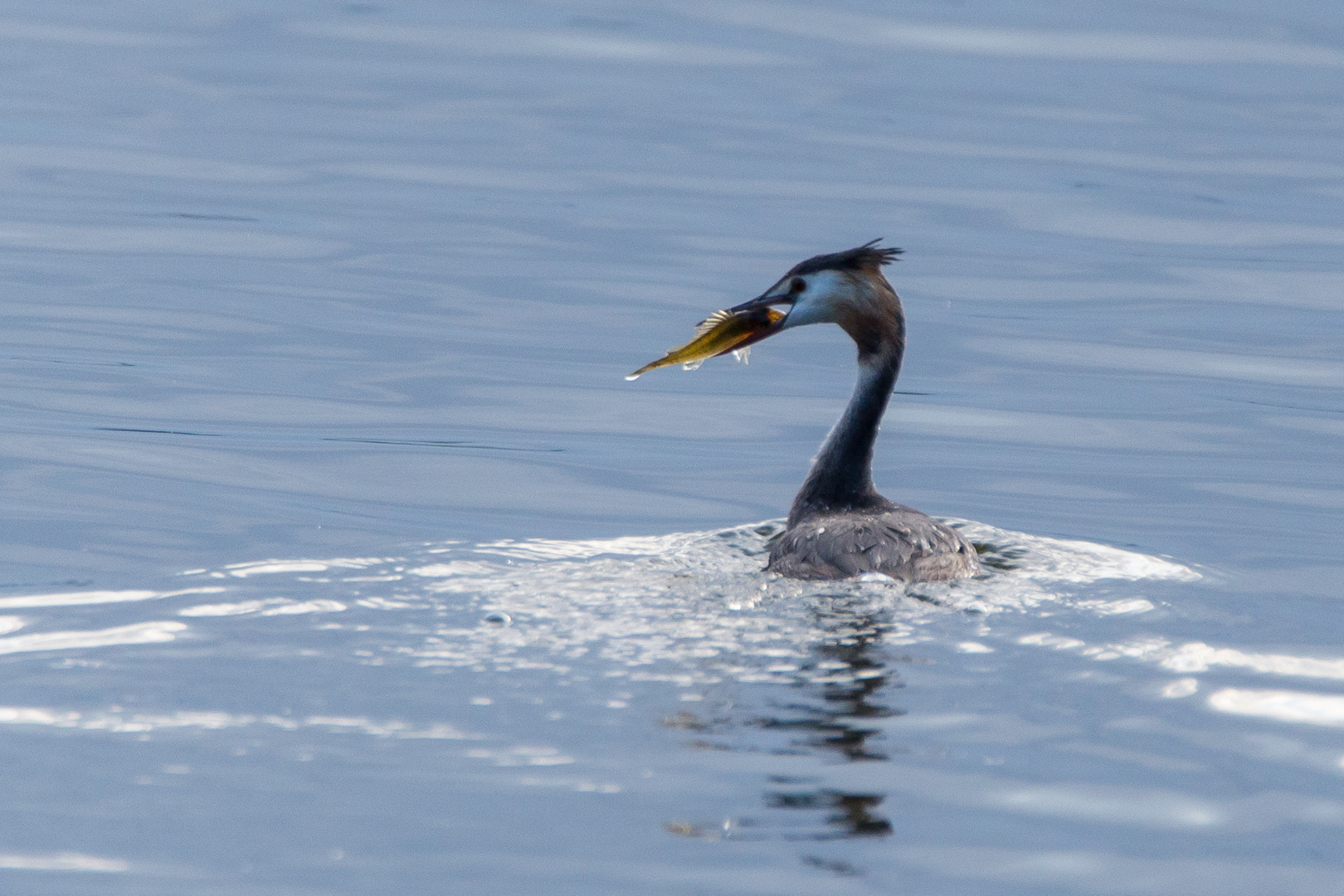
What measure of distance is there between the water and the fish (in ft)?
3.02

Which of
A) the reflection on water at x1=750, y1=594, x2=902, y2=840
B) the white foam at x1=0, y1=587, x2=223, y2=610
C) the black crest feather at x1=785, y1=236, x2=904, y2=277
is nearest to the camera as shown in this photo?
the reflection on water at x1=750, y1=594, x2=902, y2=840

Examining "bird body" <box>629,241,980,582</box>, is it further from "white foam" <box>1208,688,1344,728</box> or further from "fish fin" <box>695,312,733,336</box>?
"white foam" <box>1208,688,1344,728</box>

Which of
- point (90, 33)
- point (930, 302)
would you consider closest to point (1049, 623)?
point (930, 302)

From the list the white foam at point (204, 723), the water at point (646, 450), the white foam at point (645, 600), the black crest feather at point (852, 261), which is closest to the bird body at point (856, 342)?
the black crest feather at point (852, 261)

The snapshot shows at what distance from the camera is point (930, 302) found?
15.9 metres

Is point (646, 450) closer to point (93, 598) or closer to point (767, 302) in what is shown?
point (767, 302)

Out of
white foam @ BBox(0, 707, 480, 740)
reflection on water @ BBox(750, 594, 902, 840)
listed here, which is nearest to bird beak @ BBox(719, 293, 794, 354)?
reflection on water @ BBox(750, 594, 902, 840)

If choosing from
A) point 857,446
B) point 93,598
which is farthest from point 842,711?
point 857,446

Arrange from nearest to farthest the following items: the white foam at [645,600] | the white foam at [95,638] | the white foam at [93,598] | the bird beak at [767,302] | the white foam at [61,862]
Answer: the white foam at [61,862] < the white foam at [645,600] < the white foam at [95,638] < the white foam at [93,598] < the bird beak at [767,302]

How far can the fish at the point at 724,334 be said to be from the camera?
10.2 meters

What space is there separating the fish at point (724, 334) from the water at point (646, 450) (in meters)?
0.92

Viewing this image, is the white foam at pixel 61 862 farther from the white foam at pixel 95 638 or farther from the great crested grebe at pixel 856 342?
the great crested grebe at pixel 856 342

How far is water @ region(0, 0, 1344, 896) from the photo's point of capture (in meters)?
6.09

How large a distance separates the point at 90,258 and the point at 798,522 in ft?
27.4
